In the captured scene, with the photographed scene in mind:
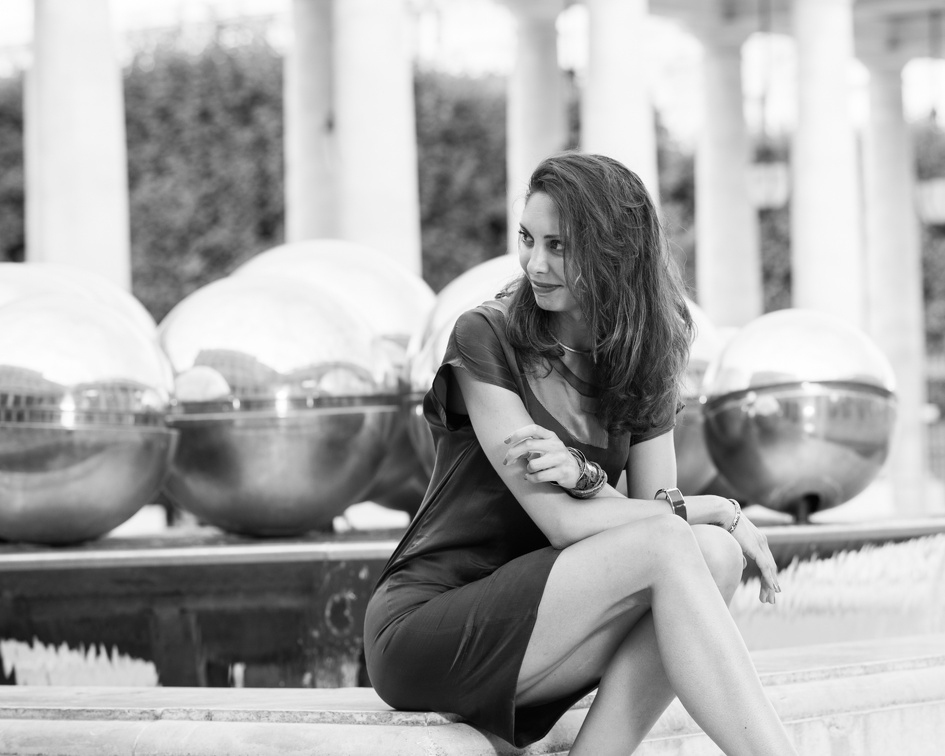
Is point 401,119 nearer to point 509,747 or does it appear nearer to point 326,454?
point 326,454

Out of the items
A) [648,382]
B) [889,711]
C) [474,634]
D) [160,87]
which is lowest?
[889,711]

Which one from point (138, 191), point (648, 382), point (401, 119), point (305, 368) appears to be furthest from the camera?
point (138, 191)

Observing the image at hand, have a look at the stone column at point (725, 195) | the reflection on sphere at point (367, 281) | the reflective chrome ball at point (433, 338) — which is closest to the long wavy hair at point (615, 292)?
the reflective chrome ball at point (433, 338)

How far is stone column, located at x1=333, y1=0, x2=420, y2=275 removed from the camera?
A: 655 inches

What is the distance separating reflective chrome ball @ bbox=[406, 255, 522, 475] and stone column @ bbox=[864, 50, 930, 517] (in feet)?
67.0

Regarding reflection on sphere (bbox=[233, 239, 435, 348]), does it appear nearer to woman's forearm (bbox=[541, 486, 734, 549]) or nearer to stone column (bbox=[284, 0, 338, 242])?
woman's forearm (bbox=[541, 486, 734, 549])

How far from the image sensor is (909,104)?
127 feet

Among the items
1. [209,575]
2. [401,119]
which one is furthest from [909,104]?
[209,575]

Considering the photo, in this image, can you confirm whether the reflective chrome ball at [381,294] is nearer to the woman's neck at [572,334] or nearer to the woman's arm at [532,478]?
the woman's neck at [572,334]

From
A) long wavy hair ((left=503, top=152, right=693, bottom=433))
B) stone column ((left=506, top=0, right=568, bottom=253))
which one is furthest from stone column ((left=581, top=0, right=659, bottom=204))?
long wavy hair ((left=503, top=152, right=693, bottom=433))

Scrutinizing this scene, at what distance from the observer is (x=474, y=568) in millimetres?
4500

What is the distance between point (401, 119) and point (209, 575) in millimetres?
11115

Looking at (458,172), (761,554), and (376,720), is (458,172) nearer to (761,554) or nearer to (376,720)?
(761,554)

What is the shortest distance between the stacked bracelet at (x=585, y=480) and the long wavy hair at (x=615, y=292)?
1.01 feet
